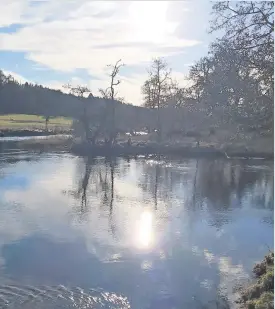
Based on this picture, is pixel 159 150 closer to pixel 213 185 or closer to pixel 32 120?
pixel 213 185

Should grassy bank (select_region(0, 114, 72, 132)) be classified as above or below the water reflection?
above

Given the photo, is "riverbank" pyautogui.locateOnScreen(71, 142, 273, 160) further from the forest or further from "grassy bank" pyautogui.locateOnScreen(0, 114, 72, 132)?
"grassy bank" pyautogui.locateOnScreen(0, 114, 72, 132)

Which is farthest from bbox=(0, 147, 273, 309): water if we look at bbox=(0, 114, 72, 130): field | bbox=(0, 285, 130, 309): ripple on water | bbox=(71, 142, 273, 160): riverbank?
bbox=(0, 114, 72, 130): field

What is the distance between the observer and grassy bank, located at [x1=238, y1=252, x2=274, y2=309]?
5215 millimetres

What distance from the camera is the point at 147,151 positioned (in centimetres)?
2809

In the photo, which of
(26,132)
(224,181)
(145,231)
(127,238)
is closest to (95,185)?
(224,181)

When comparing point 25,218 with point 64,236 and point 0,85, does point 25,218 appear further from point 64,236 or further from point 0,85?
point 0,85

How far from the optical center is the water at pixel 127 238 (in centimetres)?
637

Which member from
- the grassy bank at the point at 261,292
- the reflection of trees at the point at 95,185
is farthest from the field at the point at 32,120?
the grassy bank at the point at 261,292

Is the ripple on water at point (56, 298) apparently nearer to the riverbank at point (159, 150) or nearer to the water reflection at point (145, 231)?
the water reflection at point (145, 231)

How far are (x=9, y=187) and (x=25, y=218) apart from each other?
4286 mm

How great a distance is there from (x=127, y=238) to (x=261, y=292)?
3.73m

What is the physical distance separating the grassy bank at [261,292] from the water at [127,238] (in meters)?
0.27

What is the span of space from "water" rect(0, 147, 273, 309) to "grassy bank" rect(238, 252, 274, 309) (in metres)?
0.27
